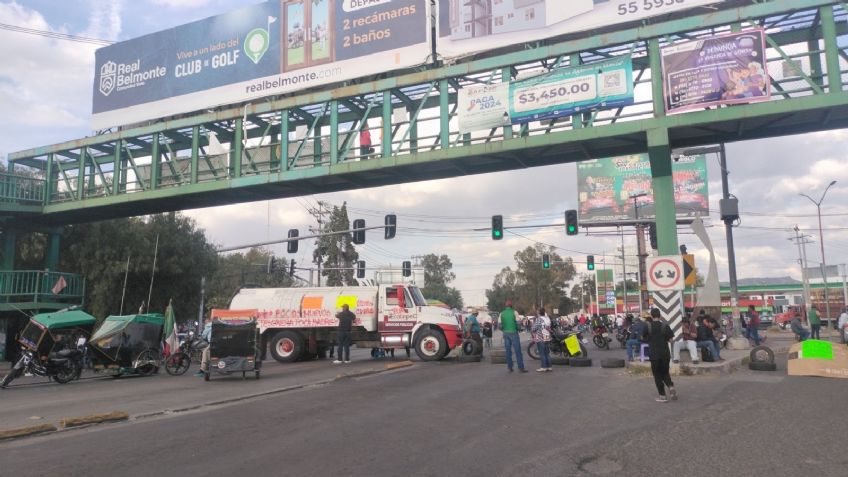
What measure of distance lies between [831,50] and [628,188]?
3954cm

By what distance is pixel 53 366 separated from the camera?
53.3 feet

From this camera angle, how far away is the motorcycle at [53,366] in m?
15.6

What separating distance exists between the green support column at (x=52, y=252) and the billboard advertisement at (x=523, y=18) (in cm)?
1992

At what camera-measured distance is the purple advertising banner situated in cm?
1631

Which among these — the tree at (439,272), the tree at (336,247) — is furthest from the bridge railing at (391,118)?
the tree at (439,272)

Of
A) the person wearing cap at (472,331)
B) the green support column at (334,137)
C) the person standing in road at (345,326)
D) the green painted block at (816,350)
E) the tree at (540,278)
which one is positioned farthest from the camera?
the tree at (540,278)

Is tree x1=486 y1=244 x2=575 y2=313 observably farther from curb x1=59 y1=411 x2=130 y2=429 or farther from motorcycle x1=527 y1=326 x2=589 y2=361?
curb x1=59 y1=411 x2=130 y2=429

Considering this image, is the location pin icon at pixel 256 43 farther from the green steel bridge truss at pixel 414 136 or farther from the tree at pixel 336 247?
the tree at pixel 336 247

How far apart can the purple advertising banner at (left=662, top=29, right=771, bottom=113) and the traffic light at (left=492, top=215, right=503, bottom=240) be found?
1029 centimetres

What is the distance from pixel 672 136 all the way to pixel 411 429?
13285mm

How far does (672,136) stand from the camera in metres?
17.8

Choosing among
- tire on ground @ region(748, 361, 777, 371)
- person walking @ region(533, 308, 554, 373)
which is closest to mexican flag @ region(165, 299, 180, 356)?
person walking @ region(533, 308, 554, 373)

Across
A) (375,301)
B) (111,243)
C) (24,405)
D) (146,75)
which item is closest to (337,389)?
(24,405)

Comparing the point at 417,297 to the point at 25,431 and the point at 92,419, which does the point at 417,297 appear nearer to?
the point at 92,419
